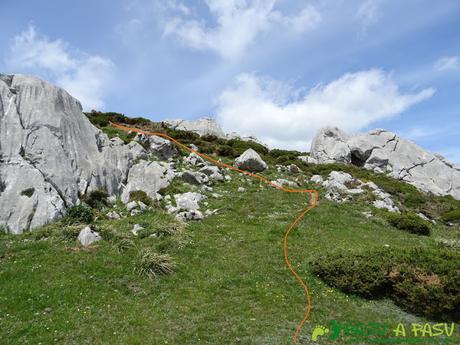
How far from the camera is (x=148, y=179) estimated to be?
31875 millimetres

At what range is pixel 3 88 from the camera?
26844 millimetres

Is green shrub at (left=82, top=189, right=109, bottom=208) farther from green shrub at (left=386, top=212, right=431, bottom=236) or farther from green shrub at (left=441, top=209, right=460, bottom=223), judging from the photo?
green shrub at (left=441, top=209, right=460, bottom=223)

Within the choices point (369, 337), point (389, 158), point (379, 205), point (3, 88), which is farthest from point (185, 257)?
point (389, 158)

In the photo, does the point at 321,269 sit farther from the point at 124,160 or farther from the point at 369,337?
the point at 124,160

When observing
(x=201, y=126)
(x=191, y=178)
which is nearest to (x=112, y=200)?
(x=191, y=178)

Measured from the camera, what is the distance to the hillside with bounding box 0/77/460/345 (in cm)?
Answer: 1242

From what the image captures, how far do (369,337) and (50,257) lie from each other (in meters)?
14.3

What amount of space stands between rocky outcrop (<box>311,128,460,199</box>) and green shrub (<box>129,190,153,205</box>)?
1680 inches

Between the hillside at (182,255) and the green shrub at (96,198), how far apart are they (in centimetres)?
8

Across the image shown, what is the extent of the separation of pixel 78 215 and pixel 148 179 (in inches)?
397

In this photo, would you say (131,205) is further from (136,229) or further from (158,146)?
(158,146)

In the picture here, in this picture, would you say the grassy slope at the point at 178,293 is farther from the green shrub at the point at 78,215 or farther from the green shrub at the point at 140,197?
the green shrub at the point at 140,197

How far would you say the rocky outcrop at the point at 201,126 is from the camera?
2709 inches

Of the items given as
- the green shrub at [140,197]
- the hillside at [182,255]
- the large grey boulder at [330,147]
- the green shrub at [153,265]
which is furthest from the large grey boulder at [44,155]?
the large grey boulder at [330,147]
